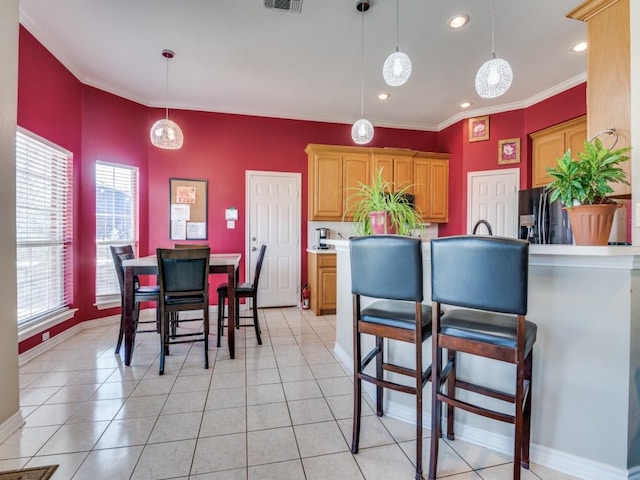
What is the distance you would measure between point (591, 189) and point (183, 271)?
111 inches

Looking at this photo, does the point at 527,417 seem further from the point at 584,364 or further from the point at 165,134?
the point at 165,134

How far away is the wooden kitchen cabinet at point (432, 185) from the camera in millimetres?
5031

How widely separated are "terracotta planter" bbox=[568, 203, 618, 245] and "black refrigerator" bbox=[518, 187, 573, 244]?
2.22 m

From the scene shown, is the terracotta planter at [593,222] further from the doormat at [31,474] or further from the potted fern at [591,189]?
the doormat at [31,474]

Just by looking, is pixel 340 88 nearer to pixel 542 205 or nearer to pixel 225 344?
pixel 542 205

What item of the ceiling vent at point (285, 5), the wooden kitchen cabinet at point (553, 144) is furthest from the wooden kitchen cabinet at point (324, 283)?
the wooden kitchen cabinet at point (553, 144)

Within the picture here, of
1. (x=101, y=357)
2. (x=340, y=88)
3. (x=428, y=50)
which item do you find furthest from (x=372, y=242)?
(x=340, y=88)

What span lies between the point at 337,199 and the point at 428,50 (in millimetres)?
2228

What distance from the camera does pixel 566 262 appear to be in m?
1.44

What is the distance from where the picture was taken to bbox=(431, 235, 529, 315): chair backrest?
119 cm

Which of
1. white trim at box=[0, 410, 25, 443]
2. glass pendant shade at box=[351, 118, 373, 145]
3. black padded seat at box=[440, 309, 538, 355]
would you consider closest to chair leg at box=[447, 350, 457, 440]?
black padded seat at box=[440, 309, 538, 355]

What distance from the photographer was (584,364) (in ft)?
4.71

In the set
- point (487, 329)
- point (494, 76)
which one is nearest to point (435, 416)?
point (487, 329)

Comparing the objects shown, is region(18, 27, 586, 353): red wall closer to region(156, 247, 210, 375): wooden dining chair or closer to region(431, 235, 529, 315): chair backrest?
region(156, 247, 210, 375): wooden dining chair
